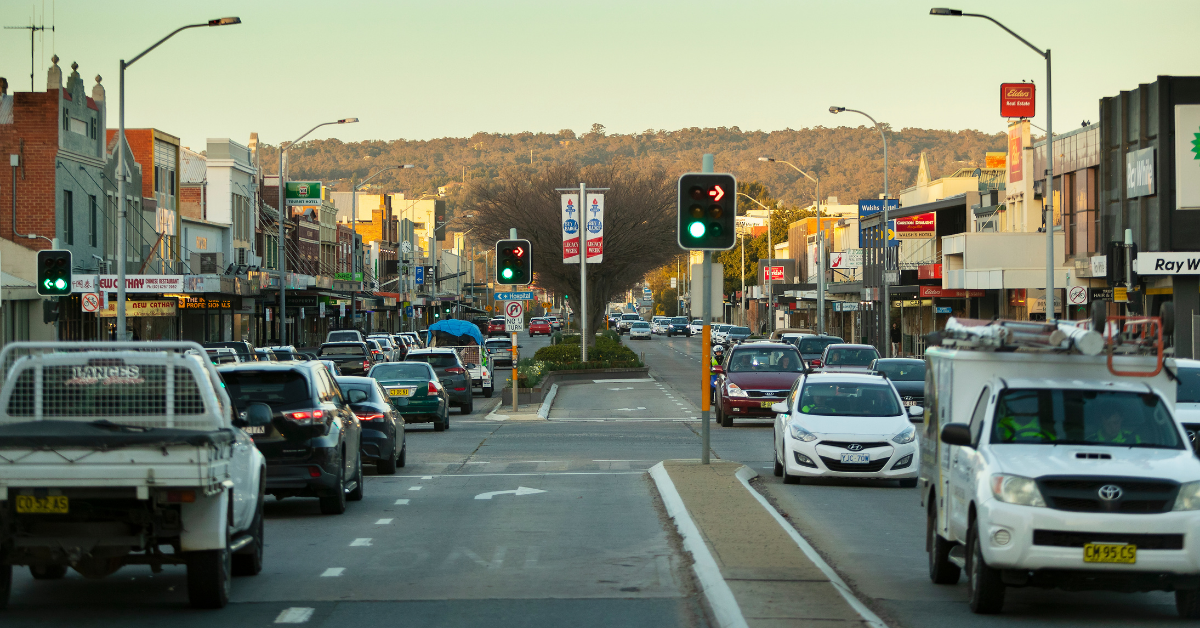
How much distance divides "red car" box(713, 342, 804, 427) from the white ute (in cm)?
1769

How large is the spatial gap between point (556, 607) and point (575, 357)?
44022mm

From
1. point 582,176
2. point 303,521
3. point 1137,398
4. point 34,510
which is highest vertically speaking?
point 582,176

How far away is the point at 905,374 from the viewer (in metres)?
29.6

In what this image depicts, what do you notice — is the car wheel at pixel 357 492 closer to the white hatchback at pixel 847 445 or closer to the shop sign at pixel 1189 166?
the white hatchback at pixel 847 445

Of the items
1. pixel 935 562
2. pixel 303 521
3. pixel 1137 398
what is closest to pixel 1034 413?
pixel 1137 398

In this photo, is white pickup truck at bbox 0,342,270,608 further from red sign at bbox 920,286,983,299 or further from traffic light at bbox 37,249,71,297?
red sign at bbox 920,286,983,299

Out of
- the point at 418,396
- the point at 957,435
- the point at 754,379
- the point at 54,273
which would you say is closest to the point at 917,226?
the point at 754,379

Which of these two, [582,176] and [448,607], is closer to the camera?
[448,607]

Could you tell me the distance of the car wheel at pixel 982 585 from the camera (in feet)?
29.8

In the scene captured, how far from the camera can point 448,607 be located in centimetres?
945

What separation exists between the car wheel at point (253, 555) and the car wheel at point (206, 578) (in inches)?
43.1

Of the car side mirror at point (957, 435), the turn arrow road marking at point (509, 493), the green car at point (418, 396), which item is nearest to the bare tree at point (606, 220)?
the green car at point (418, 396)

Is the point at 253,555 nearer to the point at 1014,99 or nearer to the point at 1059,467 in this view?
the point at 1059,467

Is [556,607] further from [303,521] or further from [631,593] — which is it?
[303,521]
